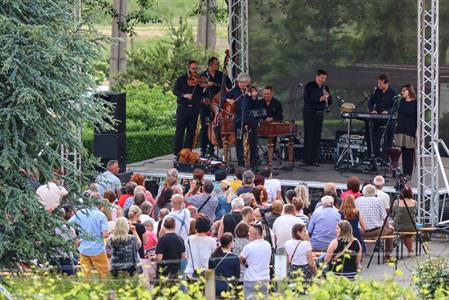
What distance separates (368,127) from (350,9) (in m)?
3.28

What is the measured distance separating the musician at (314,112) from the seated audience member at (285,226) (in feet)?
25.7

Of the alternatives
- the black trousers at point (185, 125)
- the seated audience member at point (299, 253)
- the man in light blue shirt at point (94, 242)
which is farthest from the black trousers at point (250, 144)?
the seated audience member at point (299, 253)

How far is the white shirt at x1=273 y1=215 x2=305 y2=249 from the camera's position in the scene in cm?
1761

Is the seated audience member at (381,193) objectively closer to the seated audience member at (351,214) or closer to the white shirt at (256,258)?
the seated audience member at (351,214)

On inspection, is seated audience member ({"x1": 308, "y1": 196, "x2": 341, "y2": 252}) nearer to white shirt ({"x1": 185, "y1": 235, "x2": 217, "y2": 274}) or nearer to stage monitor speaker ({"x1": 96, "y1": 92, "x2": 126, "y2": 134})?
white shirt ({"x1": 185, "y1": 235, "x2": 217, "y2": 274})

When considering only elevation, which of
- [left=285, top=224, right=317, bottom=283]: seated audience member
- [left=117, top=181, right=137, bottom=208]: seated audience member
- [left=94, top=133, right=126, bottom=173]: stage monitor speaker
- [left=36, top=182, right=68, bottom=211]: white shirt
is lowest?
[left=285, top=224, right=317, bottom=283]: seated audience member

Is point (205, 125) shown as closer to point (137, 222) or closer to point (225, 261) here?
point (137, 222)

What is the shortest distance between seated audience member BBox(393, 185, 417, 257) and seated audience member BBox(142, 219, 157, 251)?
4.02 metres

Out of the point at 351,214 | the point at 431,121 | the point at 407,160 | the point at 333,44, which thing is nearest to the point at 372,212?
the point at 351,214

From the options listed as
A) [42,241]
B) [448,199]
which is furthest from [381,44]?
[42,241]

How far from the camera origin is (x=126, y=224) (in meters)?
16.1

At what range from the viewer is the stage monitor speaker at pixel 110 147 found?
81.7 ft

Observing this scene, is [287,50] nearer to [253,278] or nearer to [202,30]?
[253,278]

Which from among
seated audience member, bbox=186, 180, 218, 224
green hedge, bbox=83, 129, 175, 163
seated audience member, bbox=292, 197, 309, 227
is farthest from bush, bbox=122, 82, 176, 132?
seated audience member, bbox=292, 197, 309, 227
